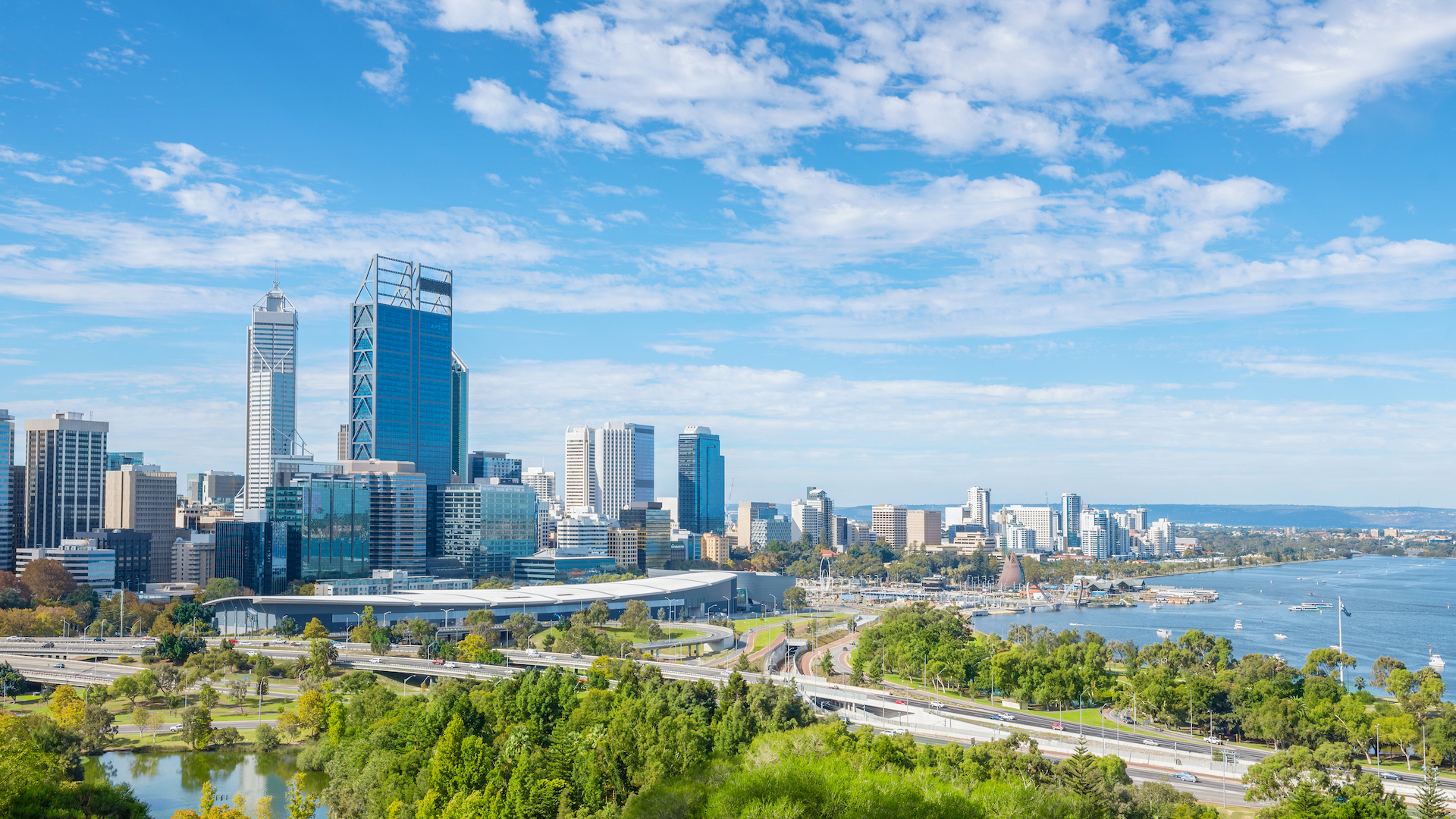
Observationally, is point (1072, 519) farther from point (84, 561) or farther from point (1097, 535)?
point (84, 561)

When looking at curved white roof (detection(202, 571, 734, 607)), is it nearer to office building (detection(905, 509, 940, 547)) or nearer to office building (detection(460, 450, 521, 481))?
office building (detection(460, 450, 521, 481))

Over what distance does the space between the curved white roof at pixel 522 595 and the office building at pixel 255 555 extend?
653cm

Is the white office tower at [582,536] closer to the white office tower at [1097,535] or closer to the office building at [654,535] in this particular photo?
the office building at [654,535]

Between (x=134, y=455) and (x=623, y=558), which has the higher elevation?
(x=134, y=455)

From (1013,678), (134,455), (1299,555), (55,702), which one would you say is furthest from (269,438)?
(1299,555)

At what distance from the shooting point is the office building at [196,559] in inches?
3024

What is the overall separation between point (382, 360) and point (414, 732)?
62853mm

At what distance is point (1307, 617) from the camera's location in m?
78.3

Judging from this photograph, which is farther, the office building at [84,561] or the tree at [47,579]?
the office building at [84,561]

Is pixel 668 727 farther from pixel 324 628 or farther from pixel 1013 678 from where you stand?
pixel 324 628

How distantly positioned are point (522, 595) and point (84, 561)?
28625 mm

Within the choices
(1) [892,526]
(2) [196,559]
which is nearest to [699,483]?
(1) [892,526]

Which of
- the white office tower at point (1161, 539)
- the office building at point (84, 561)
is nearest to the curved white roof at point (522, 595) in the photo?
the office building at point (84, 561)

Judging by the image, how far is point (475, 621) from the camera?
2218 inches
